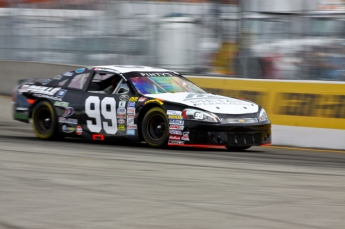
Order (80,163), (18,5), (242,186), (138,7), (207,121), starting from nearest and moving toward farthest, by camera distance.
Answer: (242,186) < (80,163) < (207,121) < (138,7) < (18,5)

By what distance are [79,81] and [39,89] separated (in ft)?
2.61

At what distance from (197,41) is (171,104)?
4.86 meters

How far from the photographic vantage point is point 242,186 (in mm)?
7000

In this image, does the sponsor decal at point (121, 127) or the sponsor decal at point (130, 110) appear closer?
the sponsor decal at point (130, 110)

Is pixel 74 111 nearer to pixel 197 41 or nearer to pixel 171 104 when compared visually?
pixel 171 104

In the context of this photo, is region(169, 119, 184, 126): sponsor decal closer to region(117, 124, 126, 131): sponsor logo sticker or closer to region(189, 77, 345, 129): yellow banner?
region(117, 124, 126, 131): sponsor logo sticker

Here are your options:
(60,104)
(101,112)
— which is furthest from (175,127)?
(60,104)

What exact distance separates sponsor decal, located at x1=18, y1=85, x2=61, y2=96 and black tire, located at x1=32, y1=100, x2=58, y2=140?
16 centimetres

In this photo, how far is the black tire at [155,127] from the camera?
417 inches

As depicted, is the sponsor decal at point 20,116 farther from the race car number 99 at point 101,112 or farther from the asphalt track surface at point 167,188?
the asphalt track surface at point 167,188

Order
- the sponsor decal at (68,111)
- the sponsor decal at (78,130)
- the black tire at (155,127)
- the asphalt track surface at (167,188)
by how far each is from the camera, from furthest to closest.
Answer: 1. the sponsor decal at (68,111)
2. the sponsor decal at (78,130)
3. the black tire at (155,127)
4. the asphalt track surface at (167,188)

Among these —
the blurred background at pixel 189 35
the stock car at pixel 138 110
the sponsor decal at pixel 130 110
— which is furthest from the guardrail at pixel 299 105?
the sponsor decal at pixel 130 110

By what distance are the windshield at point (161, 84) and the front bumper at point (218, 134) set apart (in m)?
1.02

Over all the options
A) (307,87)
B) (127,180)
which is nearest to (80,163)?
(127,180)
